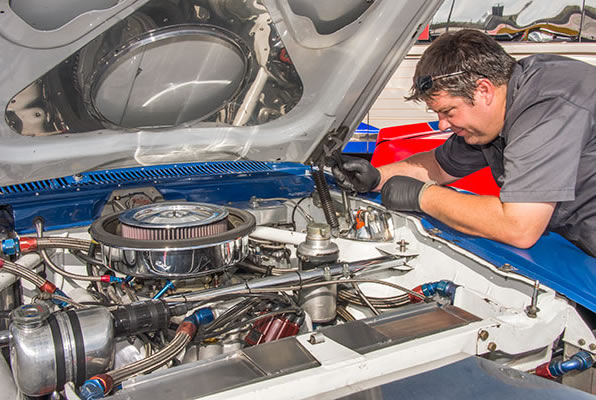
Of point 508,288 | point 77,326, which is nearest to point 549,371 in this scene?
point 508,288

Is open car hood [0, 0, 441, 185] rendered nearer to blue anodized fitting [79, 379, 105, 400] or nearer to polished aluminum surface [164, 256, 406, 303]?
polished aluminum surface [164, 256, 406, 303]

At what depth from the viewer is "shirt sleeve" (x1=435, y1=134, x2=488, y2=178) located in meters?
2.21

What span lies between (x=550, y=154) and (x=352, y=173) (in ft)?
2.43

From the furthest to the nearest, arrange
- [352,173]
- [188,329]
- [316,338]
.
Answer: [352,173], [188,329], [316,338]

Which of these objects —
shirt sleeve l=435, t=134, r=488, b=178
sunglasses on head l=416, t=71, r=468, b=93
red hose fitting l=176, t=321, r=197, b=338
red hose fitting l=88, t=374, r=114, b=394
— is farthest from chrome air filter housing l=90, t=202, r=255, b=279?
shirt sleeve l=435, t=134, r=488, b=178

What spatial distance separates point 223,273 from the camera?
4.88ft

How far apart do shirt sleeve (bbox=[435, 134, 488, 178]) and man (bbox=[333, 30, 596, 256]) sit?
26 centimetres

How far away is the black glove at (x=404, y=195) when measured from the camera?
1819mm

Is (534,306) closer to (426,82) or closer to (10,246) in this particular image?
(426,82)

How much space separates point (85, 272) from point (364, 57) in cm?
120

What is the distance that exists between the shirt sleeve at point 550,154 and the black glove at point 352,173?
0.59m

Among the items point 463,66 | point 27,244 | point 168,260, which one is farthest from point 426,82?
point 27,244

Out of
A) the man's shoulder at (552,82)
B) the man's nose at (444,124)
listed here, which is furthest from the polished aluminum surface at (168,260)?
the man's shoulder at (552,82)

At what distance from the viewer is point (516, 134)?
5.32 ft
